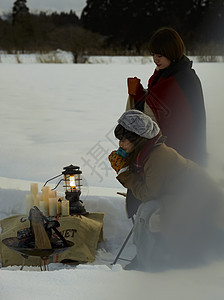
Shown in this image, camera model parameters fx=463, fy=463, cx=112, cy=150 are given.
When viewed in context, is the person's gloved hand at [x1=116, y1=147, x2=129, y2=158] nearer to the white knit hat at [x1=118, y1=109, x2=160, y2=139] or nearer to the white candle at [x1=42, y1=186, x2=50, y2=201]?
the white knit hat at [x1=118, y1=109, x2=160, y2=139]

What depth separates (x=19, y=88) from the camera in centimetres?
766

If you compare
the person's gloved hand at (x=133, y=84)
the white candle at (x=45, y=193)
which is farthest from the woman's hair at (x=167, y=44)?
the white candle at (x=45, y=193)

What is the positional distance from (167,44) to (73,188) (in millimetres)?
798

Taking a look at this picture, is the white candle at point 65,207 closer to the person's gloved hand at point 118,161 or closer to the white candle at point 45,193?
the white candle at point 45,193

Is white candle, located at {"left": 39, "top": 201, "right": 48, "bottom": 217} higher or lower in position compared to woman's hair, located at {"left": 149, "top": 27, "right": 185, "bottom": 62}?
lower

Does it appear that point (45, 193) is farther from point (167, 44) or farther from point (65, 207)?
point (167, 44)

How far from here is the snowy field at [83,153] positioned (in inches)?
12.3

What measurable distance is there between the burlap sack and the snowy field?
2.2 inches

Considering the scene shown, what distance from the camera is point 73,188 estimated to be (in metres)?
2.06

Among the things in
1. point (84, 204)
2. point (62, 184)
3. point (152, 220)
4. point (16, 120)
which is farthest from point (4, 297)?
point (16, 120)

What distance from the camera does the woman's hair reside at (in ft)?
5.21

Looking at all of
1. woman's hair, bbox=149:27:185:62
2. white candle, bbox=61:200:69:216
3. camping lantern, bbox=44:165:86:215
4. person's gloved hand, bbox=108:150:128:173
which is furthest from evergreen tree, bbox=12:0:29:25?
white candle, bbox=61:200:69:216

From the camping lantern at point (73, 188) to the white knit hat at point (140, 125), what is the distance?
622mm

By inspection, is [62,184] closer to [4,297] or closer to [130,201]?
[130,201]
